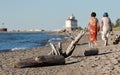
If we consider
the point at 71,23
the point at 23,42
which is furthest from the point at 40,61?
the point at 71,23

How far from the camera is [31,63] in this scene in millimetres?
14672

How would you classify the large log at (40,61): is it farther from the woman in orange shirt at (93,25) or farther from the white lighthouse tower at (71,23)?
the white lighthouse tower at (71,23)

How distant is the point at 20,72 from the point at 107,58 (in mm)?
3183

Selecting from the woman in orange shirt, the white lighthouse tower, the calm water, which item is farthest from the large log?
the white lighthouse tower

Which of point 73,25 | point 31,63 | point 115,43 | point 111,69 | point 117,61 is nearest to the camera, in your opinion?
point 111,69

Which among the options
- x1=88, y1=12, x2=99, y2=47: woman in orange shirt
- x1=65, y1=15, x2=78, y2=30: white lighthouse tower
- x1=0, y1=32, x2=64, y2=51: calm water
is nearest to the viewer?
x1=88, y1=12, x2=99, y2=47: woman in orange shirt

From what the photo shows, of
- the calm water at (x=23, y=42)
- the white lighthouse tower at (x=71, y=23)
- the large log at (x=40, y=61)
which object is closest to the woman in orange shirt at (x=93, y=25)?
the large log at (x=40, y=61)

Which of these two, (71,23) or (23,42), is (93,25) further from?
(71,23)

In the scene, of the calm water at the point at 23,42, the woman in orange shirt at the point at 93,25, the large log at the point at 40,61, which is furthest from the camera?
the calm water at the point at 23,42

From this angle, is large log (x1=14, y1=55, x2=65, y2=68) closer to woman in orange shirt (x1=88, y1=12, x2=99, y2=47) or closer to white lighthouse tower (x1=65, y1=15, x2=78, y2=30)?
woman in orange shirt (x1=88, y1=12, x2=99, y2=47)

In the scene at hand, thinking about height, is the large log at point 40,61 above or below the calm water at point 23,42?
above

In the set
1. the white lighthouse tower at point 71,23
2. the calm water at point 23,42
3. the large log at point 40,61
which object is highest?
the large log at point 40,61

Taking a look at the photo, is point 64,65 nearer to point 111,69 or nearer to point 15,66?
point 15,66

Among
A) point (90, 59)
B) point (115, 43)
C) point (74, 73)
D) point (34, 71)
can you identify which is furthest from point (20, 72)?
point (115, 43)
